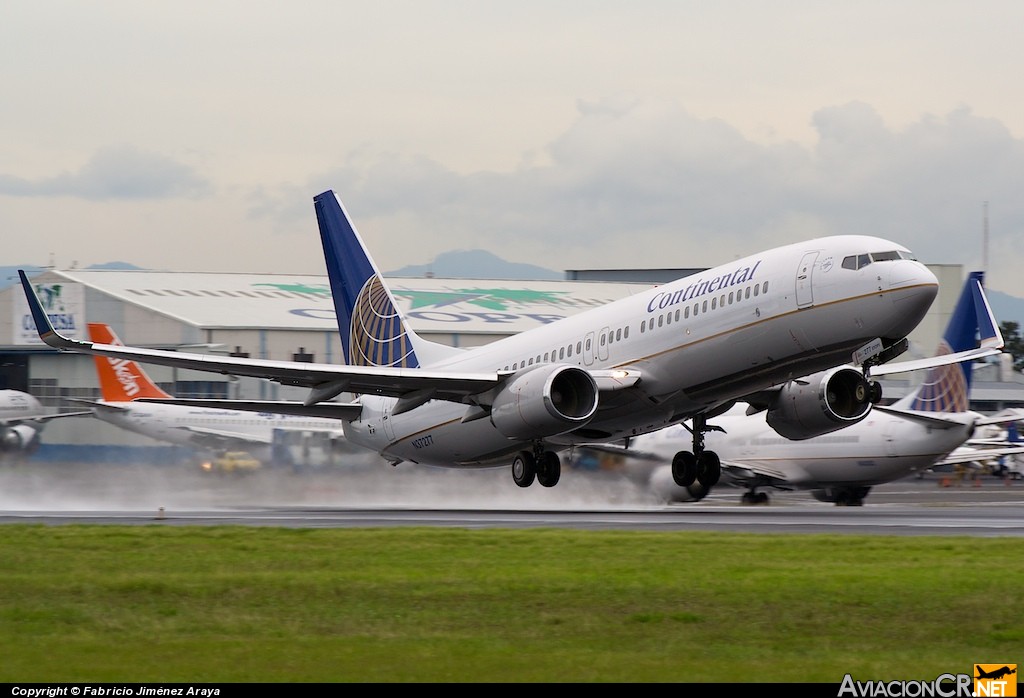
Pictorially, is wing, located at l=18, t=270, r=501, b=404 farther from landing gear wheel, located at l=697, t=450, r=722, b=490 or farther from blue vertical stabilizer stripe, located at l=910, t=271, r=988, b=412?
blue vertical stabilizer stripe, located at l=910, t=271, r=988, b=412

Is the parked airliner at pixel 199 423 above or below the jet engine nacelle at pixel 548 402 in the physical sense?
below

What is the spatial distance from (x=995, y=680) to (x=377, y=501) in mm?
36883

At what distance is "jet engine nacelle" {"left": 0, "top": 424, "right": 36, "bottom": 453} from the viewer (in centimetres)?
5088

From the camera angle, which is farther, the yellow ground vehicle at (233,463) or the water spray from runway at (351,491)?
the yellow ground vehicle at (233,463)

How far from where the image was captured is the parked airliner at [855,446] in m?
44.8

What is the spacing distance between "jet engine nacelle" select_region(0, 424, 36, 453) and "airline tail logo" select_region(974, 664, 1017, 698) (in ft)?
145

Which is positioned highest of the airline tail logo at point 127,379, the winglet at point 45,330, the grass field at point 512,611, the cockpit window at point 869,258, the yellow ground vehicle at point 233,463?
the cockpit window at point 869,258

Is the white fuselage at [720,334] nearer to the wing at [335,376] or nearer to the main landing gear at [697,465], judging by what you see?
the wing at [335,376]

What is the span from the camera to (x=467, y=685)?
12586 mm

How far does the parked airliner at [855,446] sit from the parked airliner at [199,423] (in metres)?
11.8

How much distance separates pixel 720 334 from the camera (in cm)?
2750

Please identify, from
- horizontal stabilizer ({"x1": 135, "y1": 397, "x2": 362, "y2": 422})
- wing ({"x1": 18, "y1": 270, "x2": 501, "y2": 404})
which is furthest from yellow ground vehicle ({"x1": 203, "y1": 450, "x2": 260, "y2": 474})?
wing ({"x1": 18, "y1": 270, "x2": 501, "y2": 404})

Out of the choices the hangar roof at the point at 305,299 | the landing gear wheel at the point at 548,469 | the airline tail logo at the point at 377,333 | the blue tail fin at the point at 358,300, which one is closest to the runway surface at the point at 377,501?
the airline tail logo at the point at 377,333

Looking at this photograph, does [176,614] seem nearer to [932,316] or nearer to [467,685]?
[467,685]
